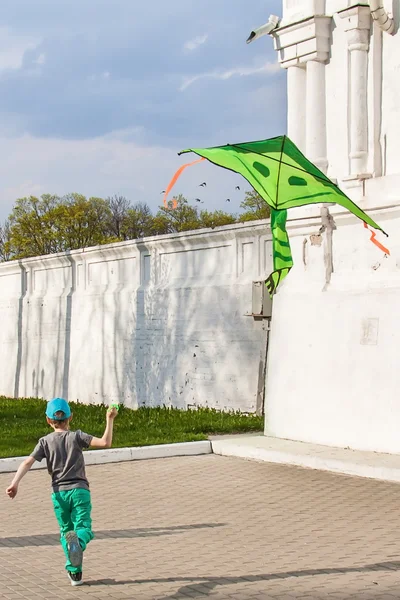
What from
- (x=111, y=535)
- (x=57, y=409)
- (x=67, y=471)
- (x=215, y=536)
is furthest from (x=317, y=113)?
(x=67, y=471)

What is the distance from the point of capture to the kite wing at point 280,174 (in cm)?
1012

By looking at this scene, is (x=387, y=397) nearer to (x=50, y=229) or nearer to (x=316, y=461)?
(x=316, y=461)

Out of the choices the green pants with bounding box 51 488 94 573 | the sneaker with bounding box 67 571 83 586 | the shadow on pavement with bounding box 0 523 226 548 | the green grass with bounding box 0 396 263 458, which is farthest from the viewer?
the green grass with bounding box 0 396 263 458

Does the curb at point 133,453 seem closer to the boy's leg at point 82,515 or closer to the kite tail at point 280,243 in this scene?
the kite tail at point 280,243

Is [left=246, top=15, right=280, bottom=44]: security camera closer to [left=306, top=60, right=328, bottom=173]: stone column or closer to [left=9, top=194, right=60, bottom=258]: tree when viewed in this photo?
[left=306, top=60, right=328, bottom=173]: stone column

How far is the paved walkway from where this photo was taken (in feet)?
22.7

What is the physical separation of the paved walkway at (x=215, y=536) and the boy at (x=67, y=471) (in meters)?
0.41

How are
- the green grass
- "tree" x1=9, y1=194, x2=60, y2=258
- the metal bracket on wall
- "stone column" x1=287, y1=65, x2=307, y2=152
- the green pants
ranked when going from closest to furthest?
the green pants → the green grass → "stone column" x1=287, y1=65, x2=307, y2=152 → the metal bracket on wall → "tree" x1=9, y1=194, x2=60, y2=258

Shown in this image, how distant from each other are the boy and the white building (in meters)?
6.21

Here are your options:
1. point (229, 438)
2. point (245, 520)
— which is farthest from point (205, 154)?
point (229, 438)

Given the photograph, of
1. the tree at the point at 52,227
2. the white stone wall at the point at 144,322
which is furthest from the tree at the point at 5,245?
the white stone wall at the point at 144,322

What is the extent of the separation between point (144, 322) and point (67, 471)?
39.8ft

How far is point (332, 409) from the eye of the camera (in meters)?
13.6

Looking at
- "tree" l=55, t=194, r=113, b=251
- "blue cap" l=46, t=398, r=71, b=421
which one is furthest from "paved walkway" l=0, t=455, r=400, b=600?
"tree" l=55, t=194, r=113, b=251
